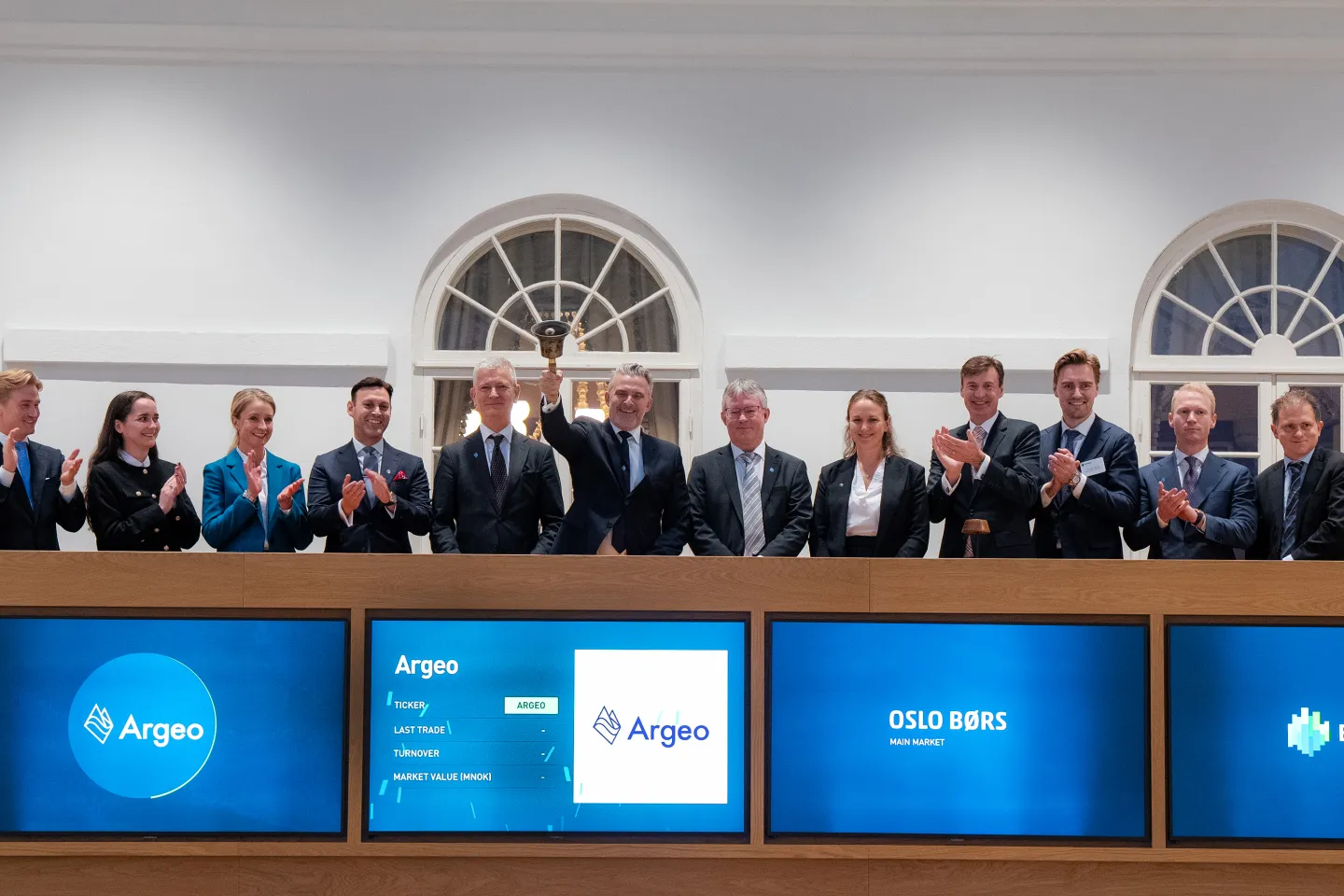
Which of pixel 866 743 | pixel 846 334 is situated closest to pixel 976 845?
pixel 866 743

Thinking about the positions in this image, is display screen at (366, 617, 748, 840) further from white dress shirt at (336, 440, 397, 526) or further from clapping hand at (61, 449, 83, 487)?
clapping hand at (61, 449, 83, 487)

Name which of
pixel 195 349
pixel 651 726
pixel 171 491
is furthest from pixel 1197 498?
pixel 195 349

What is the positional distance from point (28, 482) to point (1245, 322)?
5.57 m

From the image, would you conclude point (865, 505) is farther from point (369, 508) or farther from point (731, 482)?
point (369, 508)

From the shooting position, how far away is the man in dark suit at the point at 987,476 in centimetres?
373

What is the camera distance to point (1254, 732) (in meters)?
3.06

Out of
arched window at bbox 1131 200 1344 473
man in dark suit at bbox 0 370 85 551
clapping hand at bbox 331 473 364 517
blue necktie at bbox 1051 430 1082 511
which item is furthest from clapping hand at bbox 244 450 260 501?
arched window at bbox 1131 200 1344 473

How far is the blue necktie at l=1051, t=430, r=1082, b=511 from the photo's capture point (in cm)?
393

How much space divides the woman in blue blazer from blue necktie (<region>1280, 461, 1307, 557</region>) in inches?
129

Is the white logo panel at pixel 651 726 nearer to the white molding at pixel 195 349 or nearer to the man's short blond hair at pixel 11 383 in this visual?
the man's short blond hair at pixel 11 383

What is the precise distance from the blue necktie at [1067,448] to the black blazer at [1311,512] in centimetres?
65

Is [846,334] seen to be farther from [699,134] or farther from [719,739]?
[719,739]

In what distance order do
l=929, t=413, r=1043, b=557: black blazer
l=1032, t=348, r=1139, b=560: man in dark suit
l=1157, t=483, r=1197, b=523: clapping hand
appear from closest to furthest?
1. l=1157, t=483, r=1197, b=523: clapping hand
2. l=929, t=413, r=1043, b=557: black blazer
3. l=1032, t=348, r=1139, b=560: man in dark suit

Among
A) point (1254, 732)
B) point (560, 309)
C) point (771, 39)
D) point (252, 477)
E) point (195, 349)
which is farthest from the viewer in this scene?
point (560, 309)
